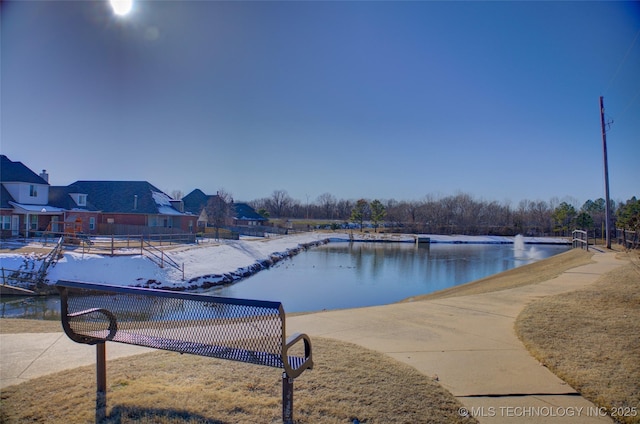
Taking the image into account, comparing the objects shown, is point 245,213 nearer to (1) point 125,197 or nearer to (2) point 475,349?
(1) point 125,197

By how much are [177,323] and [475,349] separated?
14.5ft

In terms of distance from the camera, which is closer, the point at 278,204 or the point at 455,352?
the point at 455,352

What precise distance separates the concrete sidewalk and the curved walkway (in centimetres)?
1

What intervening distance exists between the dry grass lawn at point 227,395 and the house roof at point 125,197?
40069 mm

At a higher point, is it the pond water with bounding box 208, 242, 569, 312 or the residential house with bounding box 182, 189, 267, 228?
the residential house with bounding box 182, 189, 267, 228

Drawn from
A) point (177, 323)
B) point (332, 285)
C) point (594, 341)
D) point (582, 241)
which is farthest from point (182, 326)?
point (582, 241)

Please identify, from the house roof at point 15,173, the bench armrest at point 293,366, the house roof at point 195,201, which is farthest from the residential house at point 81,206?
the bench armrest at point 293,366

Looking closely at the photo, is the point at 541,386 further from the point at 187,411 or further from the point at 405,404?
the point at 187,411

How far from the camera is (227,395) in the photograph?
394 centimetres

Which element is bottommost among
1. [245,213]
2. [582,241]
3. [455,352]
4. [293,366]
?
[455,352]

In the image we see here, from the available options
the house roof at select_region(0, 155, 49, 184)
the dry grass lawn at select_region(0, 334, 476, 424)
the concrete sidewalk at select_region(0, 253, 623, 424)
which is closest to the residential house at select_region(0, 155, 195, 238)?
the house roof at select_region(0, 155, 49, 184)

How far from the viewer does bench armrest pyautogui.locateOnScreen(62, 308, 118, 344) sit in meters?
4.06

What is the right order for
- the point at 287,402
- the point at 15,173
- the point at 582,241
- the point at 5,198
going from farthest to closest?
the point at 15,173 → the point at 5,198 → the point at 582,241 → the point at 287,402

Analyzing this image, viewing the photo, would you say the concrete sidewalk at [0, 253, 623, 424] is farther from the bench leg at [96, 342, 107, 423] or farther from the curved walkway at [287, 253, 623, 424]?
the bench leg at [96, 342, 107, 423]
